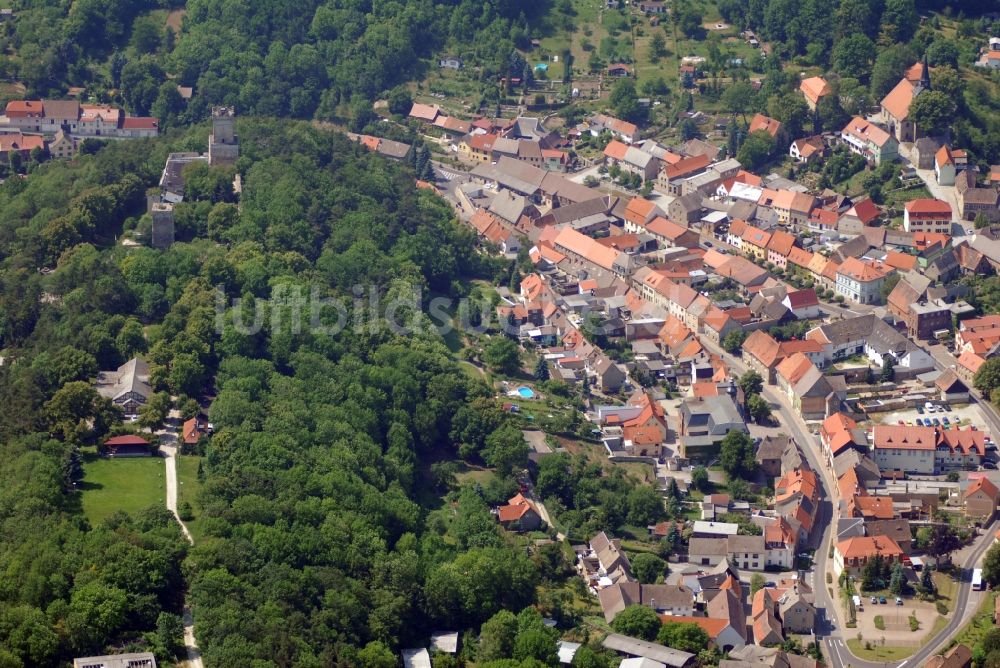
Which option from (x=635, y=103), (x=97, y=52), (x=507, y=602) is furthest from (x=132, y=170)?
(x=507, y=602)

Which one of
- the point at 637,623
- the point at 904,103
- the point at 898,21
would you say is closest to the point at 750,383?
the point at 637,623

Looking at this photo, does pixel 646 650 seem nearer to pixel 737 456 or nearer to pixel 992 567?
pixel 992 567

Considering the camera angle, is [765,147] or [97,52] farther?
[97,52]

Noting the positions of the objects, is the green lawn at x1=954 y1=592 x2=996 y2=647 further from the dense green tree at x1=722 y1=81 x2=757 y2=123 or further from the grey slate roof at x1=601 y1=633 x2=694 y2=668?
the dense green tree at x1=722 y1=81 x2=757 y2=123

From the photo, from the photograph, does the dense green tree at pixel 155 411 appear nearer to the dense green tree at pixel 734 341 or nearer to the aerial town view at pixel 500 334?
the aerial town view at pixel 500 334

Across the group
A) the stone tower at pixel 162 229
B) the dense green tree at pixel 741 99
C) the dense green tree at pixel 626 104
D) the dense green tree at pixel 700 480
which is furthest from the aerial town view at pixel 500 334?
the stone tower at pixel 162 229

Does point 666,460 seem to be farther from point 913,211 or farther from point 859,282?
point 913,211

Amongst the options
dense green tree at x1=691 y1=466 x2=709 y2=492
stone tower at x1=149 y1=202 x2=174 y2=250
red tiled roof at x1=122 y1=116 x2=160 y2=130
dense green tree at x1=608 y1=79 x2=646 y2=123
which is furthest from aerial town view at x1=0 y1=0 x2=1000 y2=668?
stone tower at x1=149 y1=202 x2=174 y2=250
